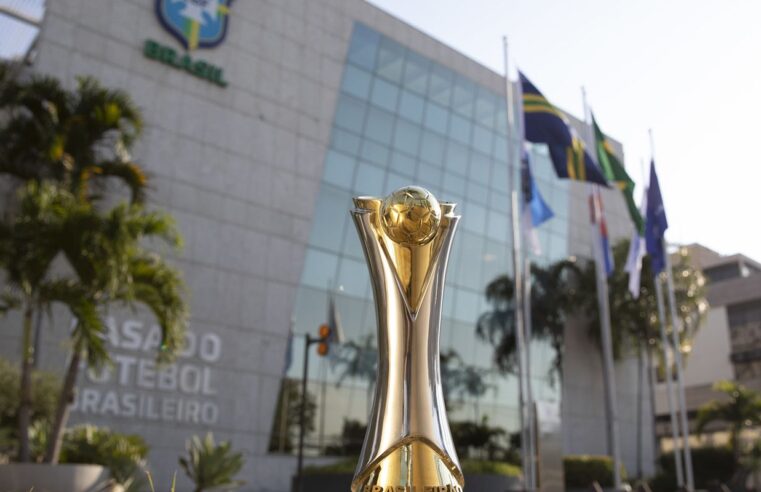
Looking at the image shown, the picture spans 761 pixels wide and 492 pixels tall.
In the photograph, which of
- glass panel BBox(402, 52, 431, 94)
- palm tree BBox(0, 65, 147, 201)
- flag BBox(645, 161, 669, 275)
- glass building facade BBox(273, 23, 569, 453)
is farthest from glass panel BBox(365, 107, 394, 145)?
palm tree BBox(0, 65, 147, 201)

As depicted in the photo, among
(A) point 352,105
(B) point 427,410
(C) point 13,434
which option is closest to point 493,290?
(A) point 352,105

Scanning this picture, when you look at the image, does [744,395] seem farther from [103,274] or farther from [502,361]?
[103,274]

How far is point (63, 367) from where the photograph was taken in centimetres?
1778

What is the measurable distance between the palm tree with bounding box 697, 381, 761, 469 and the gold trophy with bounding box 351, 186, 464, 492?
1183 inches

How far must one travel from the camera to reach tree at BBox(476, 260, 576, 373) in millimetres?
27531

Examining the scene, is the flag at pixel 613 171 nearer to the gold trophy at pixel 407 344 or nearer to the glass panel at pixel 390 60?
the glass panel at pixel 390 60

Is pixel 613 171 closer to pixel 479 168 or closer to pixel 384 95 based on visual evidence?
pixel 384 95

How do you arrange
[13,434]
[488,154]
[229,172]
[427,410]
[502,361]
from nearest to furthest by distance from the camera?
[427,410]
[13,434]
[229,172]
[502,361]
[488,154]

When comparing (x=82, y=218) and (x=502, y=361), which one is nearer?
(x=82, y=218)

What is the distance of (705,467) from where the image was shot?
3034cm

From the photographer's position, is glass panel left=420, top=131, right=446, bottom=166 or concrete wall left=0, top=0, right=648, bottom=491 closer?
concrete wall left=0, top=0, right=648, bottom=491

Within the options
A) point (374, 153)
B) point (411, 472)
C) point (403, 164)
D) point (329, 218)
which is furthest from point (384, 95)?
point (411, 472)

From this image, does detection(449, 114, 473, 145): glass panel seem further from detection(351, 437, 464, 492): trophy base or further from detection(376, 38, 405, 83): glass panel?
detection(351, 437, 464, 492): trophy base

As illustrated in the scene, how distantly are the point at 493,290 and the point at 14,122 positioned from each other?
17.6 metres
